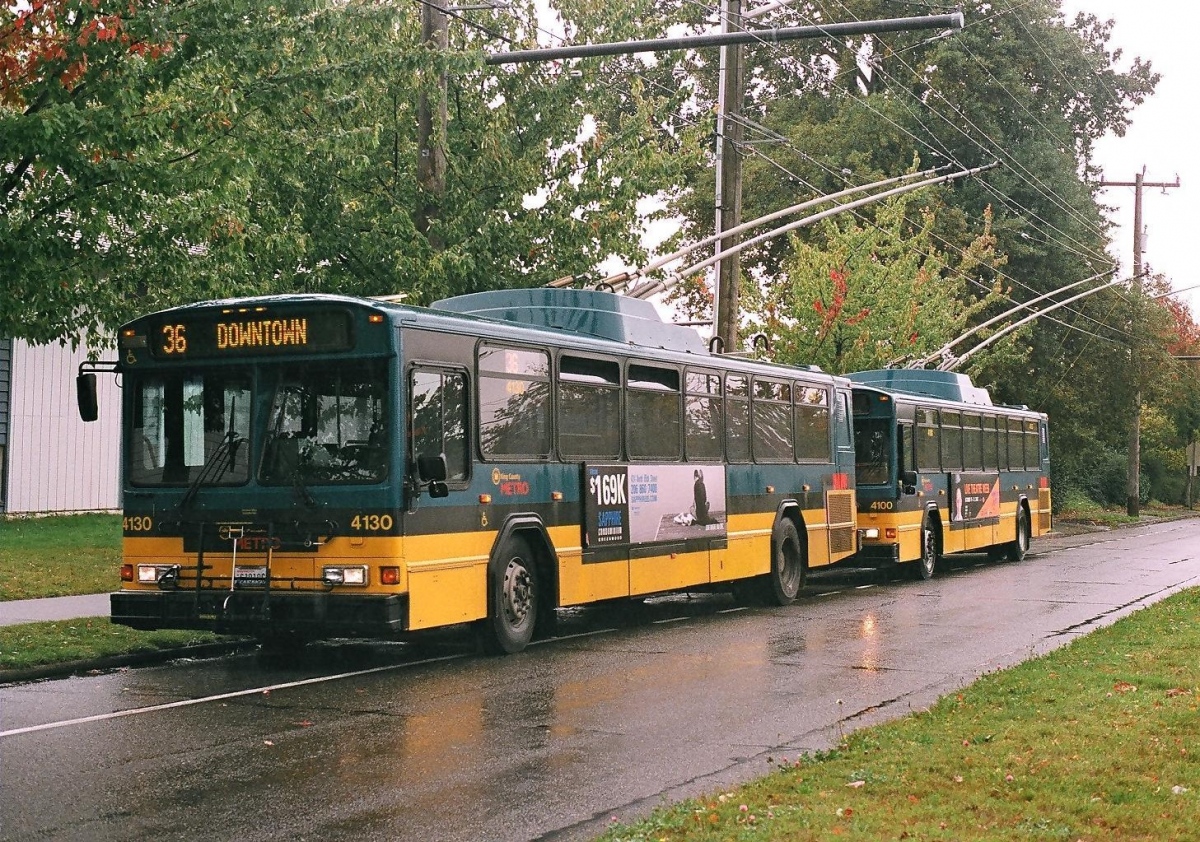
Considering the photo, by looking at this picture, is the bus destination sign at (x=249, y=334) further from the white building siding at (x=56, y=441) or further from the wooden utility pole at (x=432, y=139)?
the white building siding at (x=56, y=441)

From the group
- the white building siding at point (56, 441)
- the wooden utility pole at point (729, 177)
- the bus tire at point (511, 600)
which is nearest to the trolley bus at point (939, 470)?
the wooden utility pole at point (729, 177)

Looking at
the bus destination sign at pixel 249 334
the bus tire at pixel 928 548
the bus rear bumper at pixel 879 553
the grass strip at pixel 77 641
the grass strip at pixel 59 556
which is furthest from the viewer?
the bus tire at pixel 928 548

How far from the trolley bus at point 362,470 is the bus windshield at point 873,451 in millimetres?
9809

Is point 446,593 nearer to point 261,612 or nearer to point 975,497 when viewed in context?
point 261,612

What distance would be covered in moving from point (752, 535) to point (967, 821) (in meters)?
13.1

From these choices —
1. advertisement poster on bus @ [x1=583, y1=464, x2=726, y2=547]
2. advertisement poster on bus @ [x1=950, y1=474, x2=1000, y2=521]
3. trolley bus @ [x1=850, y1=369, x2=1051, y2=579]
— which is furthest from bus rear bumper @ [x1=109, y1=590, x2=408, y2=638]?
advertisement poster on bus @ [x1=950, y1=474, x2=1000, y2=521]

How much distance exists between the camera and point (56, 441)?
1265 inches

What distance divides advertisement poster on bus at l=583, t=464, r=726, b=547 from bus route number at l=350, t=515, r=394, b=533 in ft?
11.2

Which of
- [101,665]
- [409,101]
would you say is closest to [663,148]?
[409,101]

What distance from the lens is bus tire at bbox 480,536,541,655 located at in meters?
14.4

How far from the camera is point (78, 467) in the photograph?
32.7 meters

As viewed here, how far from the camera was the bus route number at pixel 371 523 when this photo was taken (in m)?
12.9

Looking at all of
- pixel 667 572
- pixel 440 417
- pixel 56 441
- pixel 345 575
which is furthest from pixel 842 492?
pixel 56 441

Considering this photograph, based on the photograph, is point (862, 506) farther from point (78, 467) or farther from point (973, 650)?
point (78, 467)
